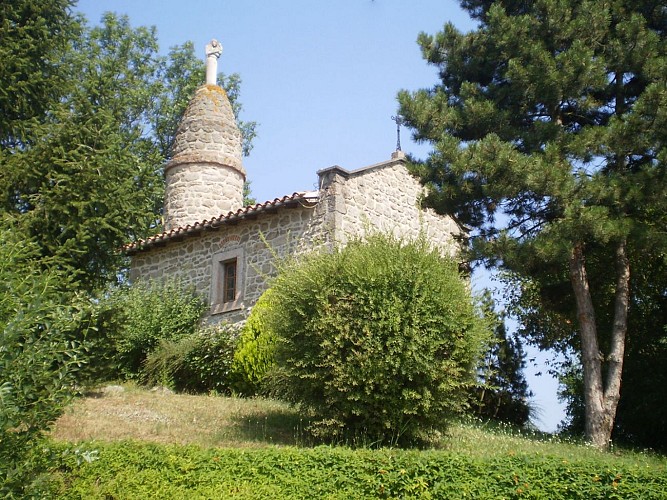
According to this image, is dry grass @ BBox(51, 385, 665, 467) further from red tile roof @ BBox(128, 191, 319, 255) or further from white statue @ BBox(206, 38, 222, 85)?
white statue @ BBox(206, 38, 222, 85)

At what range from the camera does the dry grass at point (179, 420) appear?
31.6 feet

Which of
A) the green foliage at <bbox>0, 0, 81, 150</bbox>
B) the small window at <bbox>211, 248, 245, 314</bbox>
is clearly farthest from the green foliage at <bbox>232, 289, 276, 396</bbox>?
the green foliage at <bbox>0, 0, 81, 150</bbox>

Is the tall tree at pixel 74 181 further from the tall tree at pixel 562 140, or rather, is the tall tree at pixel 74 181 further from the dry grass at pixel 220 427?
the tall tree at pixel 562 140

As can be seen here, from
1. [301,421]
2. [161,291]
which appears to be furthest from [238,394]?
[161,291]

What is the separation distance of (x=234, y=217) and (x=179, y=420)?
19.5 feet

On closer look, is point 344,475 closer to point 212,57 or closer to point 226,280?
point 226,280

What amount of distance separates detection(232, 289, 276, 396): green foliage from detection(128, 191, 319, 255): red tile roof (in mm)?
2105

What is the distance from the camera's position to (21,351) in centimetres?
648

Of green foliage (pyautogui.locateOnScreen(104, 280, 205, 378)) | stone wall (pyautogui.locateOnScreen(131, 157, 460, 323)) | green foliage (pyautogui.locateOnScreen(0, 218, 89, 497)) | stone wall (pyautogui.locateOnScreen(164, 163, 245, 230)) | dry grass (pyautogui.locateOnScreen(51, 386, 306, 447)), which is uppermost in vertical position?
stone wall (pyautogui.locateOnScreen(164, 163, 245, 230))

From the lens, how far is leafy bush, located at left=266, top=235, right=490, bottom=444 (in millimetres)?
9180

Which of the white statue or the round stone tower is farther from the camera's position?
the white statue

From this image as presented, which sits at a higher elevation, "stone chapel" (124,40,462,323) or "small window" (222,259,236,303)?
"stone chapel" (124,40,462,323)

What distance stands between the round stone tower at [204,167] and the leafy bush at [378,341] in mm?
9294

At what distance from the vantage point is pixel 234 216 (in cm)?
1576
